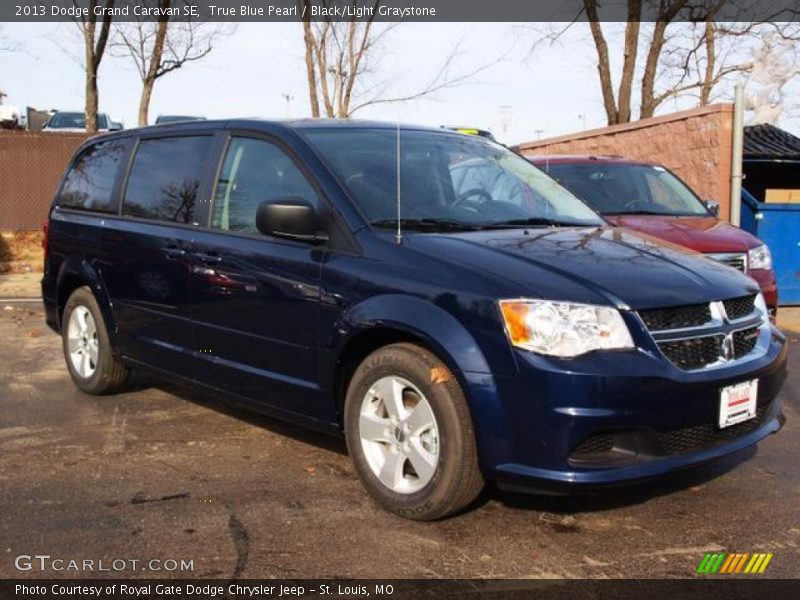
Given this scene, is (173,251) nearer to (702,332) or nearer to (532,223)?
(532,223)

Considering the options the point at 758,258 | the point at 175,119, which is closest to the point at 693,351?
the point at 758,258

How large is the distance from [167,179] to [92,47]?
13.5 meters

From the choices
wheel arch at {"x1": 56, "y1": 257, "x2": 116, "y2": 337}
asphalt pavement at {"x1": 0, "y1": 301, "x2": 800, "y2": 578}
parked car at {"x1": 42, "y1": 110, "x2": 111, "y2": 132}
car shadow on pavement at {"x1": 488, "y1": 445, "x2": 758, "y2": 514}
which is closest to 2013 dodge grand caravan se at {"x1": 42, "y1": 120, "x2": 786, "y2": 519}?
wheel arch at {"x1": 56, "y1": 257, "x2": 116, "y2": 337}

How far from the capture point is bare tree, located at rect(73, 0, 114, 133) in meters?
16.9

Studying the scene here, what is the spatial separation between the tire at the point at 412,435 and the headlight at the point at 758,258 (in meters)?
4.42

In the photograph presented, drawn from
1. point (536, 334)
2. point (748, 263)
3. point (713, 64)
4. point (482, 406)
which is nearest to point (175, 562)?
point (482, 406)

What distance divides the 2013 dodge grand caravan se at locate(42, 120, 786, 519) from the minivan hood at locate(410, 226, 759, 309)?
12 mm

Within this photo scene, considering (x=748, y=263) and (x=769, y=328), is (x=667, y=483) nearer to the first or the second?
(x=769, y=328)

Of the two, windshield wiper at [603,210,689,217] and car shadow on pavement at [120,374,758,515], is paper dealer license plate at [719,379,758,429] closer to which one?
car shadow on pavement at [120,374,758,515]

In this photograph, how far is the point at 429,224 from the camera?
4102 mm

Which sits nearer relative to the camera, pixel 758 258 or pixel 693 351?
pixel 693 351

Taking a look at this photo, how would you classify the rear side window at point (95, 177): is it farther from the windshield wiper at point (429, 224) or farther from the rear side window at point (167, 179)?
the windshield wiper at point (429, 224)

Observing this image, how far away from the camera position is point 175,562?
3.32 meters

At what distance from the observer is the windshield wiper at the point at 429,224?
13.2ft
